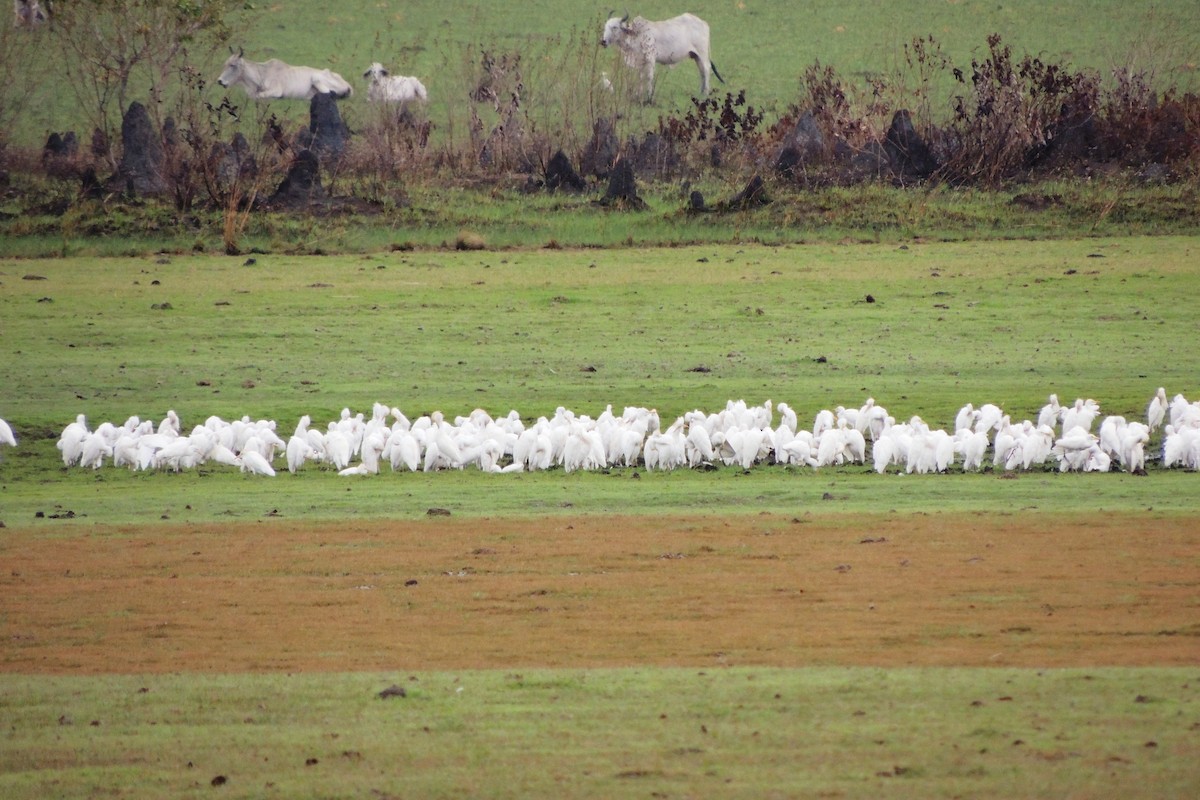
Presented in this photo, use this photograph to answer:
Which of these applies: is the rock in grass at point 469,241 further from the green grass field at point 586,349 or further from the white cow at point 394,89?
the white cow at point 394,89

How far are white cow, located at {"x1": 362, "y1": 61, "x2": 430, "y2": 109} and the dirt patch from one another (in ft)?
105

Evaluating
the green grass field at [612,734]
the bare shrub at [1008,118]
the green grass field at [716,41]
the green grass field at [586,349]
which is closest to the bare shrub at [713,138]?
the green grass field at [716,41]

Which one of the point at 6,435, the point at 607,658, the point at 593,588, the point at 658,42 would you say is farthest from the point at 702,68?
the point at 607,658

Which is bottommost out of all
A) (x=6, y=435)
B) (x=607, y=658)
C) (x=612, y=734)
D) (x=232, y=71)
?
(x=6, y=435)

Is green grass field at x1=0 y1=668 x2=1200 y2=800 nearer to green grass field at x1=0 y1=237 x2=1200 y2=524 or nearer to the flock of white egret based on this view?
green grass field at x1=0 y1=237 x2=1200 y2=524

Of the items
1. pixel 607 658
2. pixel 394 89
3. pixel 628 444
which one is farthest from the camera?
pixel 394 89

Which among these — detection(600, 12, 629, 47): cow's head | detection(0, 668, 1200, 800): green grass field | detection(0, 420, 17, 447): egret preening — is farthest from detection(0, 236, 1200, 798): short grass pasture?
detection(600, 12, 629, 47): cow's head

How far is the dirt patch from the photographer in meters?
10.7

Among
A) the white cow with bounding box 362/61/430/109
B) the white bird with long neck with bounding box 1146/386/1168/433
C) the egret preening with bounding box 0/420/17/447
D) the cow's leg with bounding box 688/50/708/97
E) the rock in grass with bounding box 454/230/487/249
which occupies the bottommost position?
the egret preening with bounding box 0/420/17/447

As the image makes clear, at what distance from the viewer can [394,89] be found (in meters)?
46.8

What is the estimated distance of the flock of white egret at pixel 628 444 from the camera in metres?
17.9

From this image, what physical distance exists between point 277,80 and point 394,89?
4827 millimetres

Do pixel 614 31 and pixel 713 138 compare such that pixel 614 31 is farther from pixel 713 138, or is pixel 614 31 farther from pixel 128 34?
pixel 128 34

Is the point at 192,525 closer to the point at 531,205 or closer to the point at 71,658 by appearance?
the point at 71,658
